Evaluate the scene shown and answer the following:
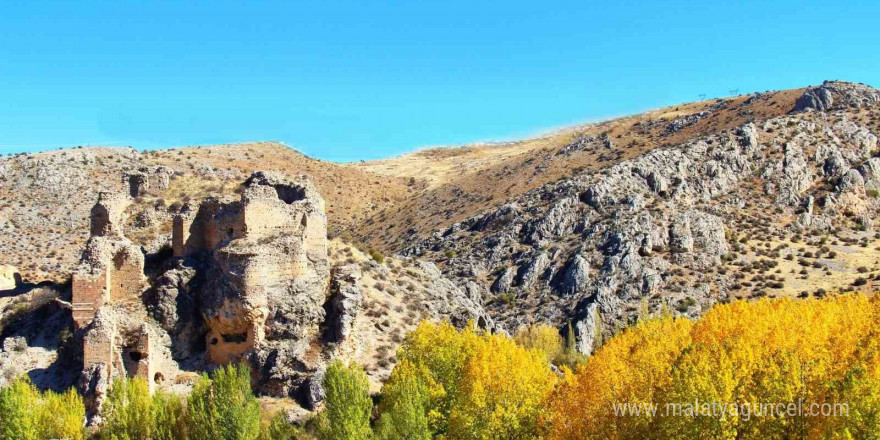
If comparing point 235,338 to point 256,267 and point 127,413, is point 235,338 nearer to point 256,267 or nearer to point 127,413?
point 256,267

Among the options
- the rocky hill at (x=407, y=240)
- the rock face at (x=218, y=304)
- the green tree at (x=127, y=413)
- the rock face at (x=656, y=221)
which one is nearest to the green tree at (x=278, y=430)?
the rock face at (x=218, y=304)

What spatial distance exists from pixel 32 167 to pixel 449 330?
50957mm

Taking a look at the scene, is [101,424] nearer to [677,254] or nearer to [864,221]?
[677,254]

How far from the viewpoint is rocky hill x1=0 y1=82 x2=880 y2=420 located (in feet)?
137

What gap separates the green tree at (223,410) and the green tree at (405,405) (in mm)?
5432

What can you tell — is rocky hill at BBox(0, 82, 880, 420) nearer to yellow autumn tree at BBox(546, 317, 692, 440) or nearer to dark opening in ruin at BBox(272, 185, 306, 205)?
dark opening in ruin at BBox(272, 185, 306, 205)

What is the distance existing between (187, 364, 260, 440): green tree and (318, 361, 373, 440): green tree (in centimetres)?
293

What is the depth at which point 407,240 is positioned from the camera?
297 ft

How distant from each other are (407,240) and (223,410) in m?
54.9

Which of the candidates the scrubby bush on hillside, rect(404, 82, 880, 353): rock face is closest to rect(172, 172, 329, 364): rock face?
the scrubby bush on hillside

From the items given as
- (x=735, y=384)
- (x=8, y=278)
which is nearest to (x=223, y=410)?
(x=735, y=384)

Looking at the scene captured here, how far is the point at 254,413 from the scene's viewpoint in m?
36.7

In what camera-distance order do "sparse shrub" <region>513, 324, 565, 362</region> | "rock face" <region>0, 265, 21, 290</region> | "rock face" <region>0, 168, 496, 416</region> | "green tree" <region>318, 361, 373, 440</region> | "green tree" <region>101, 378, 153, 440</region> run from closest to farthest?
"green tree" <region>101, 378, 153, 440</region> → "green tree" <region>318, 361, 373, 440</region> → "rock face" <region>0, 168, 496, 416</region> → "rock face" <region>0, 265, 21, 290</region> → "sparse shrub" <region>513, 324, 565, 362</region>

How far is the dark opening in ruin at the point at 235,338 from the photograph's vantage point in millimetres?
42250
